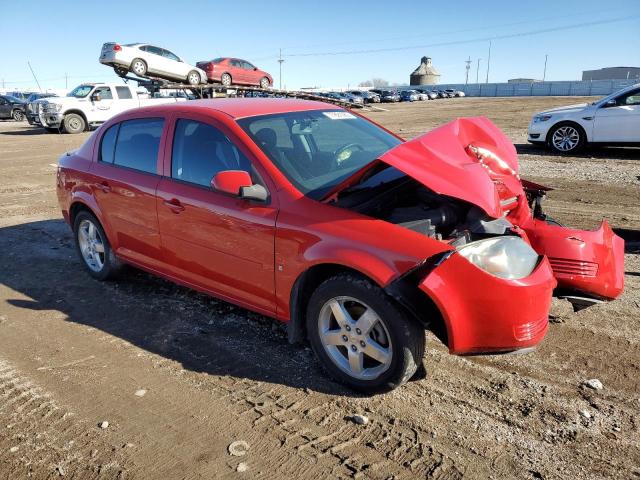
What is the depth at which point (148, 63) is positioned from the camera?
23.6 metres

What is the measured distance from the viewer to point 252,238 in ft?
11.0

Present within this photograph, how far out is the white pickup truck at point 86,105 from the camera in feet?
68.0

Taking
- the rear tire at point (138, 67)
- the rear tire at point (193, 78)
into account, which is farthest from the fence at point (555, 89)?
the rear tire at point (138, 67)

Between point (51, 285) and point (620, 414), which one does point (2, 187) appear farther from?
point (620, 414)

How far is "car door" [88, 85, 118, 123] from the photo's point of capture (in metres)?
21.1

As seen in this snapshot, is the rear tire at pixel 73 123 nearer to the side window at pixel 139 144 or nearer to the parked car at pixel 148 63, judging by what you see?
the parked car at pixel 148 63

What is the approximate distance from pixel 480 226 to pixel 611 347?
1.34 m

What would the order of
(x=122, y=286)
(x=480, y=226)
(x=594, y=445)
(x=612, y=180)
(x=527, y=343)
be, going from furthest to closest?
(x=612, y=180), (x=122, y=286), (x=480, y=226), (x=527, y=343), (x=594, y=445)

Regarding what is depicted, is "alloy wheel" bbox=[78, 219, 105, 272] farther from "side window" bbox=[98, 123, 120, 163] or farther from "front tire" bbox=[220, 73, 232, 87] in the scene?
"front tire" bbox=[220, 73, 232, 87]

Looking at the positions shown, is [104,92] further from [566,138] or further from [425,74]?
[425,74]

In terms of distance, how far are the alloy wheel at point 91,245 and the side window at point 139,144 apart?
0.80 m

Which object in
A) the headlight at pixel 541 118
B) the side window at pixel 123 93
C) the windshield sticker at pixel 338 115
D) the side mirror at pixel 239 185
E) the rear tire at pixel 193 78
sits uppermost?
the rear tire at pixel 193 78

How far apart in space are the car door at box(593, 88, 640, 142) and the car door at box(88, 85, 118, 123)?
1802 centimetres

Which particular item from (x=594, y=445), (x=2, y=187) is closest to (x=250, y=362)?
(x=594, y=445)
